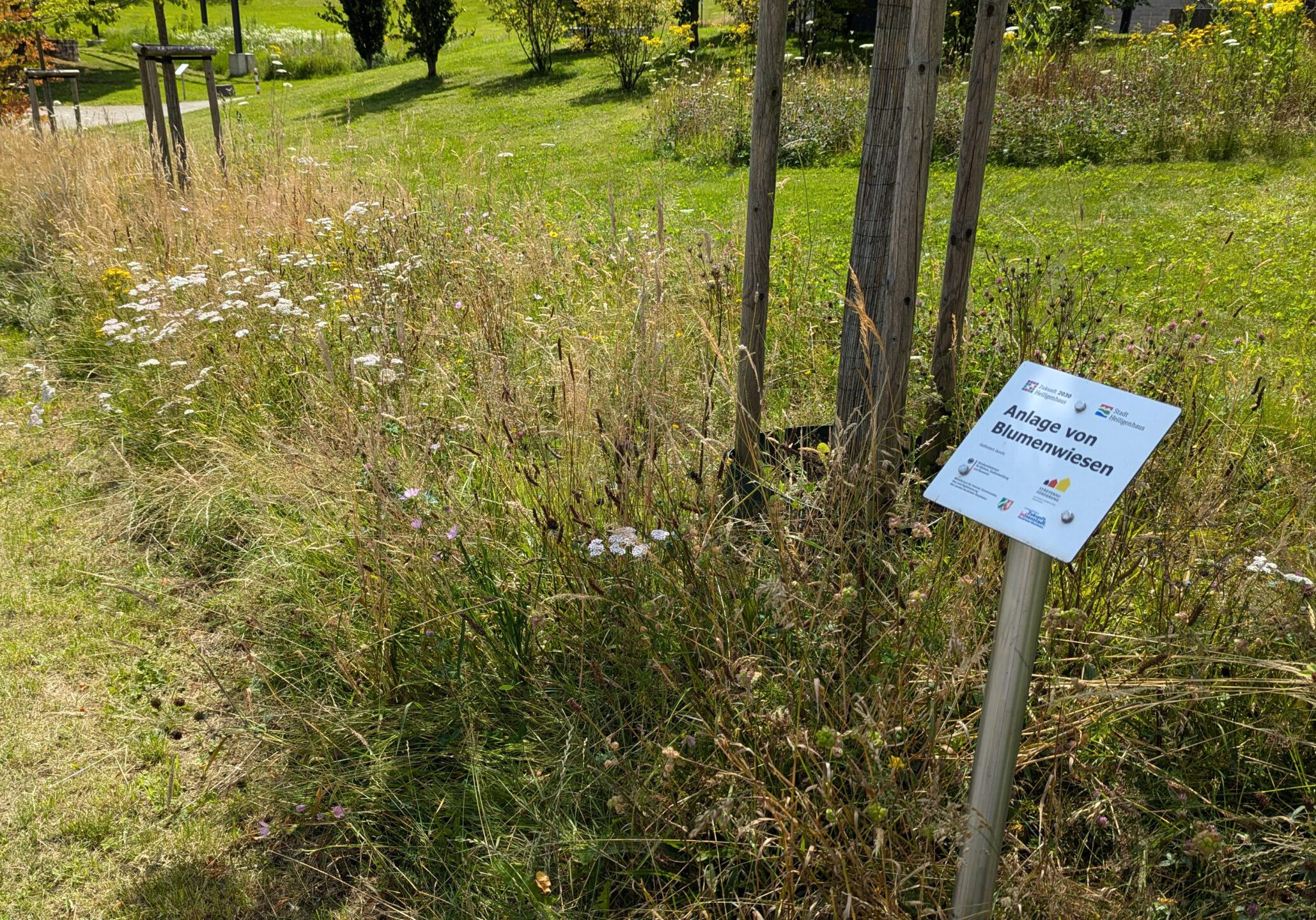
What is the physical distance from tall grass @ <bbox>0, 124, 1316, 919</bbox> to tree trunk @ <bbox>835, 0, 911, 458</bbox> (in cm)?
31

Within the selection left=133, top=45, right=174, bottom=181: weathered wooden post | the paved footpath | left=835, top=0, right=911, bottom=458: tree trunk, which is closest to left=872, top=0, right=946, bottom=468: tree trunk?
left=835, top=0, right=911, bottom=458: tree trunk

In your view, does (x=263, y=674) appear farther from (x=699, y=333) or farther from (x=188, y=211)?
(x=188, y=211)

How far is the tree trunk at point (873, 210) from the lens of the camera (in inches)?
108

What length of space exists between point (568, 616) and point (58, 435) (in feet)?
12.0

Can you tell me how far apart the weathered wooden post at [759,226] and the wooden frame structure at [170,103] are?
5.19 meters

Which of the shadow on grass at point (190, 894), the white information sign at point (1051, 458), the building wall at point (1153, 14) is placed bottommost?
the shadow on grass at point (190, 894)

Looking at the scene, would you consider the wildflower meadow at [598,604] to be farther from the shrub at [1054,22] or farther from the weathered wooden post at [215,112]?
the shrub at [1054,22]

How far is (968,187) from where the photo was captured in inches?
120

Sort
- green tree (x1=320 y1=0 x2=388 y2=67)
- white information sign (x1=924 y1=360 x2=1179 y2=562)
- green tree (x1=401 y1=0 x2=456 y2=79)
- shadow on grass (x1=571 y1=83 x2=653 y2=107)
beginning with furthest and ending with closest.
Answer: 1. green tree (x1=320 y1=0 x2=388 y2=67)
2. green tree (x1=401 y1=0 x2=456 y2=79)
3. shadow on grass (x1=571 y1=83 x2=653 y2=107)
4. white information sign (x1=924 y1=360 x2=1179 y2=562)

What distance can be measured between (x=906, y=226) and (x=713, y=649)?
131 cm

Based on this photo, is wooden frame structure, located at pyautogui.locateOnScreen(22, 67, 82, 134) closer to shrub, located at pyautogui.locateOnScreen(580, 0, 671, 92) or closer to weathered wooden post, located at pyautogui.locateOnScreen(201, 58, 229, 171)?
weathered wooden post, located at pyautogui.locateOnScreen(201, 58, 229, 171)

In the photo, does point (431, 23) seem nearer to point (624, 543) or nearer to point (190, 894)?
point (624, 543)

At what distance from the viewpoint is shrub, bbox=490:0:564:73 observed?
1598 centimetres

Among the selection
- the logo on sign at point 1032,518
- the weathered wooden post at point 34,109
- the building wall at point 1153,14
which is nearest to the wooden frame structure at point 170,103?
the weathered wooden post at point 34,109
